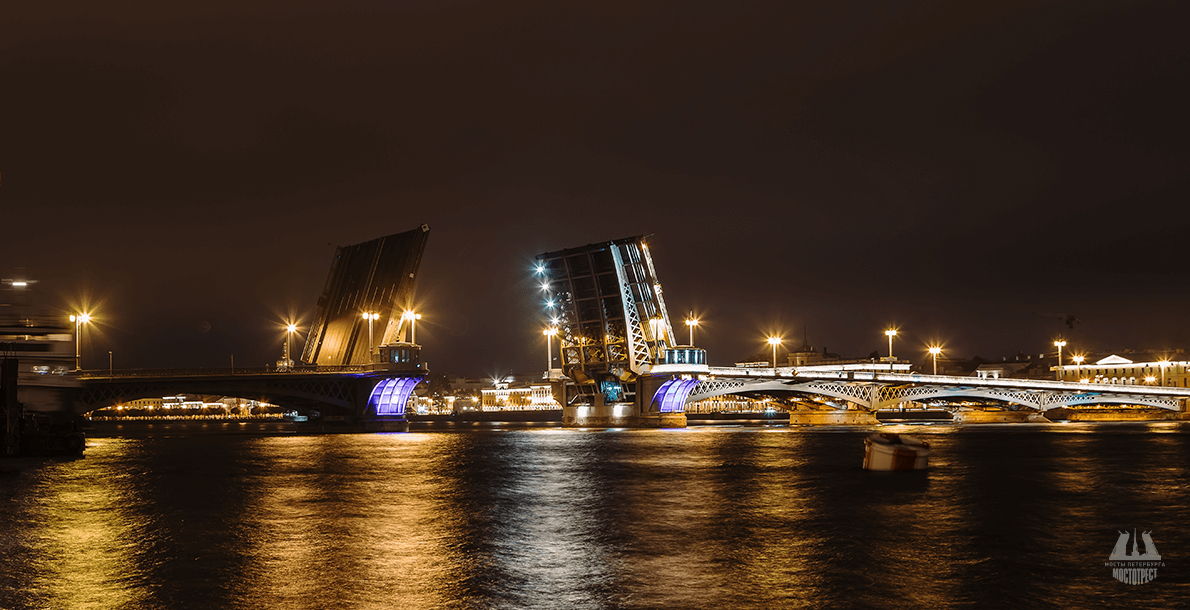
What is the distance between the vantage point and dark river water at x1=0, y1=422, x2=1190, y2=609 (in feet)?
30.3

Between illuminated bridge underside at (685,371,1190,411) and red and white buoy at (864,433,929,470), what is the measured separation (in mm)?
56635

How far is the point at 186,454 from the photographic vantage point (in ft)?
138

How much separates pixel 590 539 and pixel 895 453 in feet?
48.3

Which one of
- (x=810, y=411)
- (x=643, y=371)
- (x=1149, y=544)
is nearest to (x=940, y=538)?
(x=1149, y=544)

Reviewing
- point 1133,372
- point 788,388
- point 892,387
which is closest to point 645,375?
point 788,388

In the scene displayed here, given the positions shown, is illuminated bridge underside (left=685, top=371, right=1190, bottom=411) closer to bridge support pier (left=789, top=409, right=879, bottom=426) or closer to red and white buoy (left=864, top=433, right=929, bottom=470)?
bridge support pier (left=789, top=409, right=879, bottom=426)

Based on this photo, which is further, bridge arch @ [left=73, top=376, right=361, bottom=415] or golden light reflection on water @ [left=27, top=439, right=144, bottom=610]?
bridge arch @ [left=73, top=376, right=361, bottom=415]

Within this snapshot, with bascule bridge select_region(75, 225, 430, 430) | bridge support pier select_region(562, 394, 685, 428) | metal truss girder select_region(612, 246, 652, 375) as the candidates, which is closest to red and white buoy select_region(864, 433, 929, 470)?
metal truss girder select_region(612, 246, 652, 375)

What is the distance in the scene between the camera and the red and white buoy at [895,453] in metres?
25.3

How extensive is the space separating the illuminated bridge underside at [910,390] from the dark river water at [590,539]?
56603mm

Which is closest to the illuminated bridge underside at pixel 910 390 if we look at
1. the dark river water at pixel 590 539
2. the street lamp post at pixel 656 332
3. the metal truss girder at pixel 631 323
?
the street lamp post at pixel 656 332

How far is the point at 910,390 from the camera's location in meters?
91.2

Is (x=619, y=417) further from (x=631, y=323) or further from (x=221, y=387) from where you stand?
(x=221, y=387)

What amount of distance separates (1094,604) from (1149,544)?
15.3 ft
